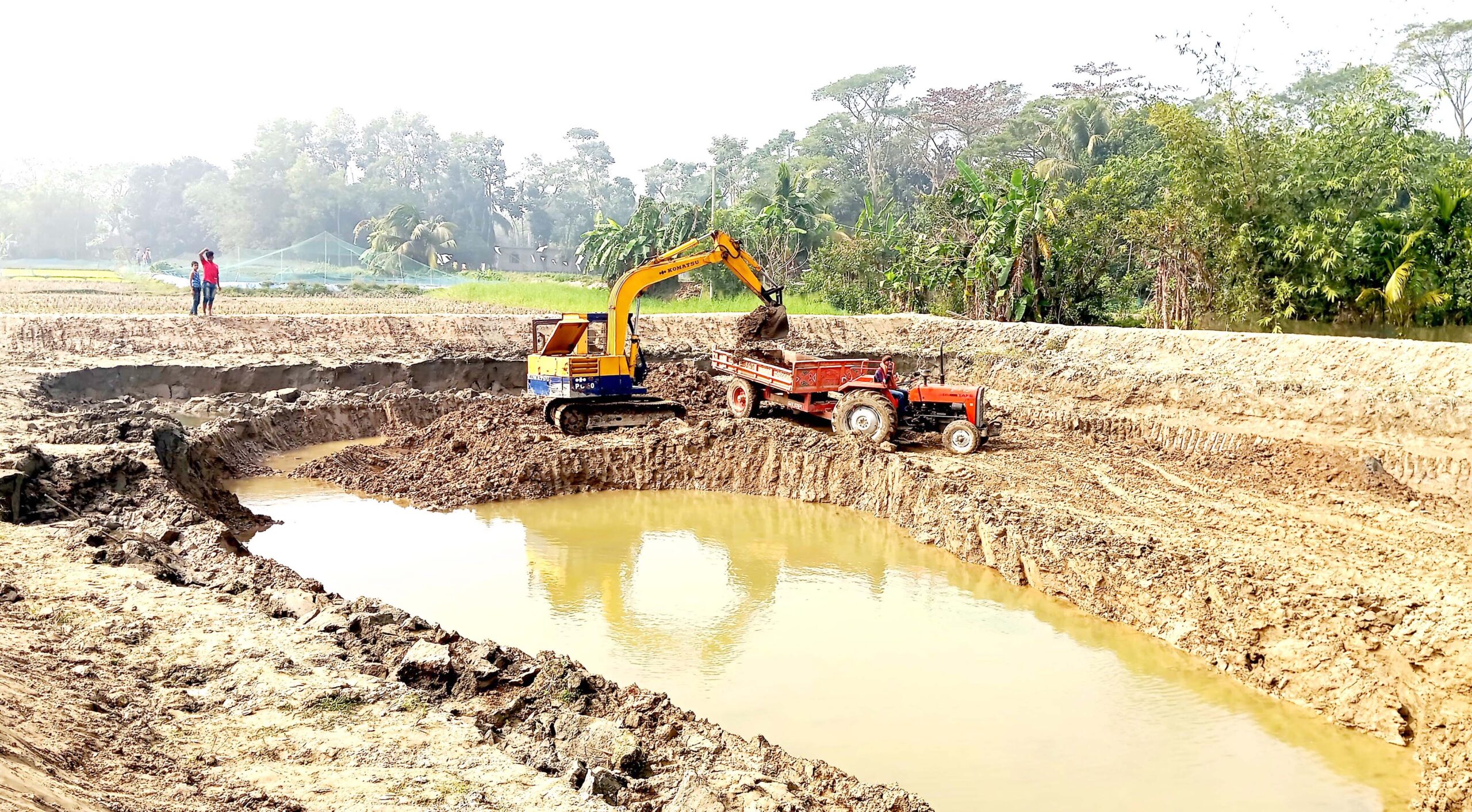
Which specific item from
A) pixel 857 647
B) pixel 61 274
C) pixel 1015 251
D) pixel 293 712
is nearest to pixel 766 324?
pixel 857 647

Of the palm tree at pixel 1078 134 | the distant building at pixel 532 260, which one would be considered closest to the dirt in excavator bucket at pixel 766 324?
the palm tree at pixel 1078 134

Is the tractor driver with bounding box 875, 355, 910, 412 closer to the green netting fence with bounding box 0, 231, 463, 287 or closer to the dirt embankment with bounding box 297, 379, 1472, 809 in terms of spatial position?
the dirt embankment with bounding box 297, 379, 1472, 809

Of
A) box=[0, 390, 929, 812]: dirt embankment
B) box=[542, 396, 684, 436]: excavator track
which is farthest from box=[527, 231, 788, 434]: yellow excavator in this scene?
box=[0, 390, 929, 812]: dirt embankment

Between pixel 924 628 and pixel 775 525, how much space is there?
3642mm

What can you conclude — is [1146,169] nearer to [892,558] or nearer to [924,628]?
[892,558]

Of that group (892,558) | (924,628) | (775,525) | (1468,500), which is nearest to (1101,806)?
(924,628)

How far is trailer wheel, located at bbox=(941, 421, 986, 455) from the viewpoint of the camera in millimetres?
14078

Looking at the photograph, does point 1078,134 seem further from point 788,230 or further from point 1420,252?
point 1420,252

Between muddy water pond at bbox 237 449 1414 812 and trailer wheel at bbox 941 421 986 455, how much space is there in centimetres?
250

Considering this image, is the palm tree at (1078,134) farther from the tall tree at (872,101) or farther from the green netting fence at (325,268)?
the green netting fence at (325,268)

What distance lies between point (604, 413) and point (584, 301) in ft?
49.9

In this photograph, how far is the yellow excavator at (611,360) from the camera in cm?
1443

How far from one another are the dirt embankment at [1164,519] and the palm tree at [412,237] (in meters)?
35.1

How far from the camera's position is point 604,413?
1519 centimetres
